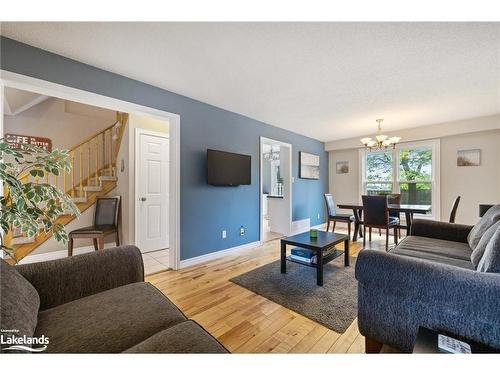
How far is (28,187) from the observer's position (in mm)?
961

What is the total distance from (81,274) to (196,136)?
2108 millimetres

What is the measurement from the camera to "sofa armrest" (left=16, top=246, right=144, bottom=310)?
3.83 ft

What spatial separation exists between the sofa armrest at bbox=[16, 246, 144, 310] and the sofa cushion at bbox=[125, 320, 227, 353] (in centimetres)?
70

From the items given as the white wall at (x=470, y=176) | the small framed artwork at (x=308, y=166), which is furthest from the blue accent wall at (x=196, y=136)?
the white wall at (x=470, y=176)

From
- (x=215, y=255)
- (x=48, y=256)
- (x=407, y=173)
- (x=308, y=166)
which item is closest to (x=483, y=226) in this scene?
(x=215, y=255)

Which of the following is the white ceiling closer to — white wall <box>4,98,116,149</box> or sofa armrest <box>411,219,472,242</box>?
sofa armrest <box>411,219,472,242</box>

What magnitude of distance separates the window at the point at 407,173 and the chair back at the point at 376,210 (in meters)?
1.60

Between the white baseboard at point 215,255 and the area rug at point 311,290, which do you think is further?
the white baseboard at point 215,255

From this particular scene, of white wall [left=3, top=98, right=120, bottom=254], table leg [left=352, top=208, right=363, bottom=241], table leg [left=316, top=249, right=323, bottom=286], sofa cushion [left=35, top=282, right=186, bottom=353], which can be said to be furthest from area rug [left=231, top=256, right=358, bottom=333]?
white wall [left=3, top=98, right=120, bottom=254]

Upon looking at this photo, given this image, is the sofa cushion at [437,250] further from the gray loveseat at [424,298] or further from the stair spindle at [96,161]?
the stair spindle at [96,161]

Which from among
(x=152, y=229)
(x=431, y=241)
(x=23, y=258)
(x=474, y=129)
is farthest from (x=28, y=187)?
(x=474, y=129)

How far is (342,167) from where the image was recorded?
5699 millimetres

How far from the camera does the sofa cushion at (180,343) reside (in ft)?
2.61
